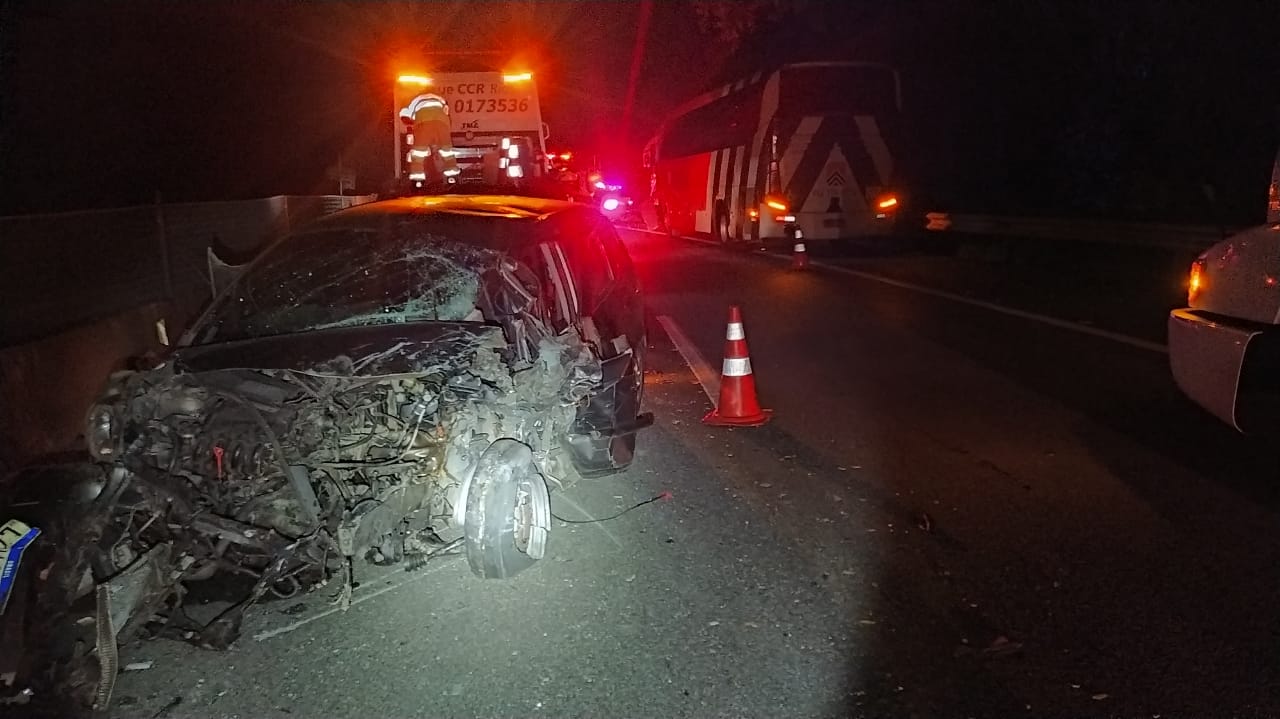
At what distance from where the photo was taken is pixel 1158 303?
12.9 metres

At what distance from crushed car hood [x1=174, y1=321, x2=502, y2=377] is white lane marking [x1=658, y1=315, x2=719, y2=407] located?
3.48 metres

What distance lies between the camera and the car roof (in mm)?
5723

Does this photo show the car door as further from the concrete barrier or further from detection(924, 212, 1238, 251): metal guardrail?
detection(924, 212, 1238, 251): metal guardrail

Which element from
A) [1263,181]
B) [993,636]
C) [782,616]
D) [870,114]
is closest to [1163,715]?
[993,636]

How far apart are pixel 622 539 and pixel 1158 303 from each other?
33.1 feet

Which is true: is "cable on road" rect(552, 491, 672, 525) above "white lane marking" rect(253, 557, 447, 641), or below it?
above

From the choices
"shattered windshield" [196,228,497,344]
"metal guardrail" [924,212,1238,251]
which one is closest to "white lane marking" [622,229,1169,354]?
"metal guardrail" [924,212,1238,251]

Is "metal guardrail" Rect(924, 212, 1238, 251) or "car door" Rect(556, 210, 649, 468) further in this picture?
"metal guardrail" Rect(924, 212, 1238, 251)

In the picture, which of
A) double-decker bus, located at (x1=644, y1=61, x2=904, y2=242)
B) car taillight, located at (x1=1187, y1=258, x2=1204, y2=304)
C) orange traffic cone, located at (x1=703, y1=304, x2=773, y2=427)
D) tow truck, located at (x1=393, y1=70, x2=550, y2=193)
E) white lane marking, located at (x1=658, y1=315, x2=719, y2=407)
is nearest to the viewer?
car taillight, located at (x1=1187, y1=258, x2=1204, y2=304)

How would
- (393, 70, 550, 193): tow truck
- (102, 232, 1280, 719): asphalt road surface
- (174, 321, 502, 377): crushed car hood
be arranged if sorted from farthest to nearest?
(393, 70, 550, 193): tow truck < (174, 321, 502, 377): crushed car hood < (102, 232, 1280, 719): asphalt road surface

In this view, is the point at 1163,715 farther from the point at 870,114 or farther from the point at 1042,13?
the point at 1042,13

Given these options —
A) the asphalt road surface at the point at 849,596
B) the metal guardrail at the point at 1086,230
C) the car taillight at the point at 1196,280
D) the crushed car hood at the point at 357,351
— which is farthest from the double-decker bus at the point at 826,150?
the crushed car hood at the point at 357,351

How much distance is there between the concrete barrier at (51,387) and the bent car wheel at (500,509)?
7.16 ft

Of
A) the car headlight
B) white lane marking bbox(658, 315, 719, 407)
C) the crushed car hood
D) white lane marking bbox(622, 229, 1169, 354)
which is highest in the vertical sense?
the crushed car hood
